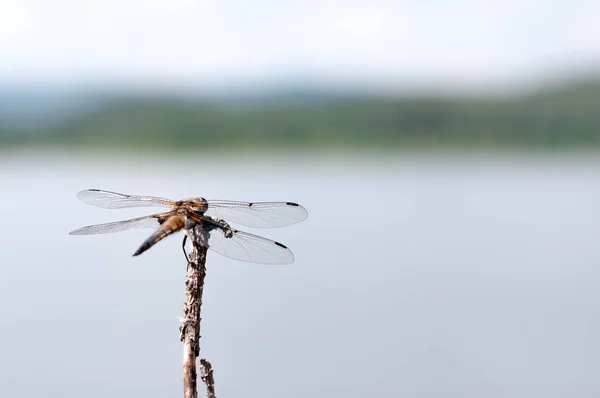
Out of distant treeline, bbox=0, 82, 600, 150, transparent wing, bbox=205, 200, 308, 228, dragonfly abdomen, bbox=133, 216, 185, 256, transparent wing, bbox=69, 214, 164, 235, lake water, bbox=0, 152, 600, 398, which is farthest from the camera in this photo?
distant treeline, bbox=0, 82, 600, 150

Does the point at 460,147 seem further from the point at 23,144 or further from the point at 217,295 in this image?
the point at 217,295

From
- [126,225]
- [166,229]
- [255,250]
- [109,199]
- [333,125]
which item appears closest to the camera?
[166,229]

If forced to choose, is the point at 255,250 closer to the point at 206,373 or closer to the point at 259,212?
the point at 259,212

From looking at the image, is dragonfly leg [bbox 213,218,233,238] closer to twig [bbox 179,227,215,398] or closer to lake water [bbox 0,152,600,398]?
twig [bbox 179,227,215,398]

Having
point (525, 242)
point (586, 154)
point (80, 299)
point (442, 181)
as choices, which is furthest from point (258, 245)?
point (586, 154)

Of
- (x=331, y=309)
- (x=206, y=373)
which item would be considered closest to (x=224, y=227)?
(x=206, y=373)

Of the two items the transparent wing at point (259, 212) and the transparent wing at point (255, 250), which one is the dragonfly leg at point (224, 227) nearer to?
the transparent wing at point (255, 250)

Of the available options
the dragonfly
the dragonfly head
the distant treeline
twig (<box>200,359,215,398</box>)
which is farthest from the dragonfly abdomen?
the distant treeline
